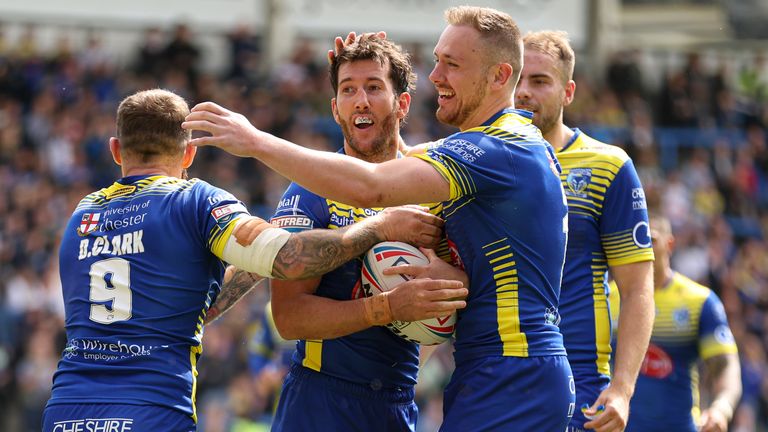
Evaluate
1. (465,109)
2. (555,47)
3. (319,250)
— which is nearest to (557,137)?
(555,47)

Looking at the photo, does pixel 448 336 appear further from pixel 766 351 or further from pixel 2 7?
pixel 2 7

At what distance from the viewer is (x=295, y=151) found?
4914 mm

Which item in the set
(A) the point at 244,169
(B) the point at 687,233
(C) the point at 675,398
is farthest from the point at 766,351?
(C) the point at 675,398

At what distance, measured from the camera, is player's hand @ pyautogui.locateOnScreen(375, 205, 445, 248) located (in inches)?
208

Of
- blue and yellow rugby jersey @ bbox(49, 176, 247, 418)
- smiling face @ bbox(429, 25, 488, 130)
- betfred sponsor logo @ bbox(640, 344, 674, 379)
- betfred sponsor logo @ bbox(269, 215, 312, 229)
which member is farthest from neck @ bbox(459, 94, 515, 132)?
betfred sponsor logo @ bbox(640, 344, 674, 379)

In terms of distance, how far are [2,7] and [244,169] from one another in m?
5.85

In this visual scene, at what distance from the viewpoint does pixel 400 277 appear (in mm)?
5328

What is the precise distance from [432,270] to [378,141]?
1044mm

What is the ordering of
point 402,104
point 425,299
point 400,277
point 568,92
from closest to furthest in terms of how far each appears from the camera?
point 425,299 < point 400,277 < point 402,104 < point 568,92

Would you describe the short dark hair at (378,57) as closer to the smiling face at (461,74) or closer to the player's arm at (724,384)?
the smiling face at (461,74)

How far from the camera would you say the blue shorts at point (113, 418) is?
16.4ft

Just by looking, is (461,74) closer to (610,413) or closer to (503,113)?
(503,113)

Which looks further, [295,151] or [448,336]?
[448,336]

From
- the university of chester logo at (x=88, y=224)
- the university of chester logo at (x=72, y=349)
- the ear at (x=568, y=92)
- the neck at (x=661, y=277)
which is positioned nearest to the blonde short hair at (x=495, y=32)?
the ear at (x=568, y=92)
